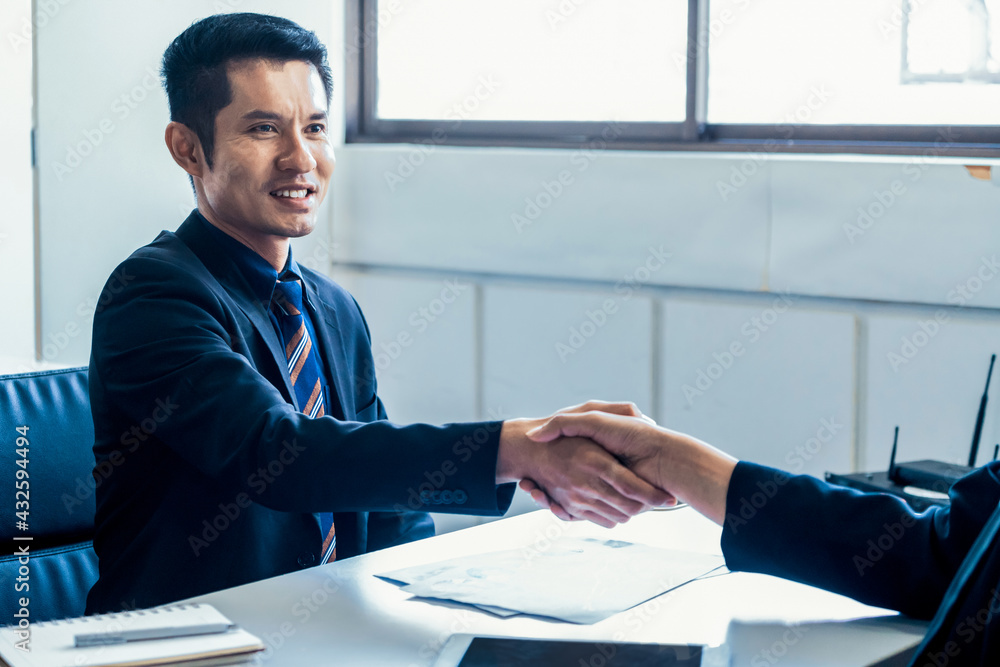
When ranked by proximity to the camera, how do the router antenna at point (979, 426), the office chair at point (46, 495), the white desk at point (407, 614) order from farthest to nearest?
1. the router antenna at point (979, 426)
2. the office chair at point (46, 495)
3. the white desk at point (407, 614)

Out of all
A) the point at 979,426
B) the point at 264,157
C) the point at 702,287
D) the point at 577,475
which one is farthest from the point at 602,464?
the point at 702,287

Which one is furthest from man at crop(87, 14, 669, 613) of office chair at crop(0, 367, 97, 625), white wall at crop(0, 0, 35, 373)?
white wall at crop(0, 0, 35, 373)

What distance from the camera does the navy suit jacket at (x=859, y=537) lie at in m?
1.14

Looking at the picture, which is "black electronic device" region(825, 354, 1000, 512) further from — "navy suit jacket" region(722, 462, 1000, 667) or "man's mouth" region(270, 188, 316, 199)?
"man's mouth" region(270, 188, 316, 199)

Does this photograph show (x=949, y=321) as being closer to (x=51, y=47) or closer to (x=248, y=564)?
(x=248, y=564)

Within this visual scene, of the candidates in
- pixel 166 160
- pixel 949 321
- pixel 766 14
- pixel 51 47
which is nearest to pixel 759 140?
pixel 766 14

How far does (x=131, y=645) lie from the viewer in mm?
983

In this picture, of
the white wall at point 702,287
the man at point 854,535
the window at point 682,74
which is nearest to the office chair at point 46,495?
the man at point 854,535

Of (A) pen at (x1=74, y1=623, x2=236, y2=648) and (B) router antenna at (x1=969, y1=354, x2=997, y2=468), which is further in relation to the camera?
(B) router antenna at (x1=969, y1=354, x2=997, y2=468)

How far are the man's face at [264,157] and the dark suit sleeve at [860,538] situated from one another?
32.4 inches

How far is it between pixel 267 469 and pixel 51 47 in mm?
1772

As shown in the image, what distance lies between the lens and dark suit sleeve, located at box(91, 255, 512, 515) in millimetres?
1307

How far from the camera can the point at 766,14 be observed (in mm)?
2549

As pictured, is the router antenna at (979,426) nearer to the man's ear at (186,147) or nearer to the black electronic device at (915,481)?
the black electronic device at (915,481)
